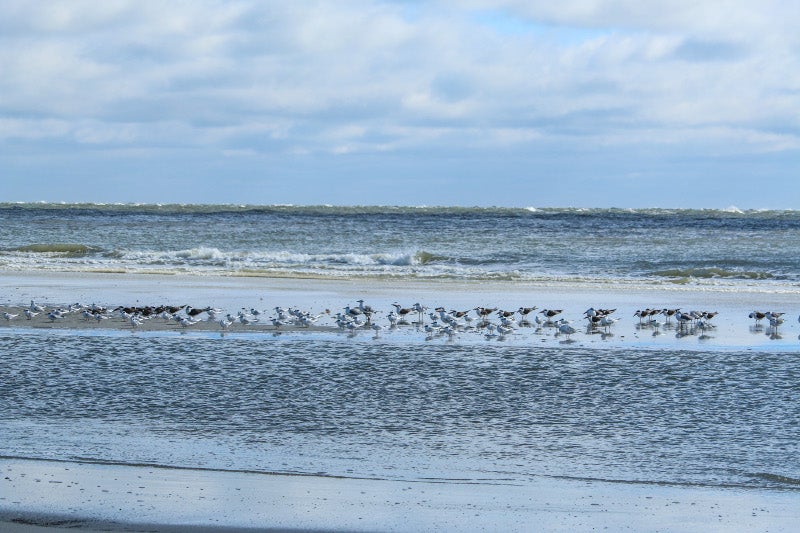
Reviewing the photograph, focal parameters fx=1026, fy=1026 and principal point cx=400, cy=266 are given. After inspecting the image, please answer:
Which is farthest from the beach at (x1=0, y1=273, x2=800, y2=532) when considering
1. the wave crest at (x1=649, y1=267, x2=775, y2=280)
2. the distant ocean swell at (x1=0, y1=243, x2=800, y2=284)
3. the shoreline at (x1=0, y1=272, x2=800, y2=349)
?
the wave crest at (x1=649, y1=267, x2=775, y2=280)

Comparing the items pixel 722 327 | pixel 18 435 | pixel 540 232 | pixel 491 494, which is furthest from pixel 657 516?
pixel 540 232

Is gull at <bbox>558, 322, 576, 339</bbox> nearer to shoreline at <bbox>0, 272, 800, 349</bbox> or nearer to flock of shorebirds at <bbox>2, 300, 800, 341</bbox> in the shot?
flock of shorebirds at <bbox>2, 300, 800, 341</bbox>

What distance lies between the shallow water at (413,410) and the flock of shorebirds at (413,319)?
6.87ft

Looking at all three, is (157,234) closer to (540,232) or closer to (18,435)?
(540,232)

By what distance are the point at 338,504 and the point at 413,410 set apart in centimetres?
322

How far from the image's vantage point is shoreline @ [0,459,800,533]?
264 inches

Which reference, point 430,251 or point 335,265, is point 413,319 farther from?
point 430,251

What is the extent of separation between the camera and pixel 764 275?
30984mm

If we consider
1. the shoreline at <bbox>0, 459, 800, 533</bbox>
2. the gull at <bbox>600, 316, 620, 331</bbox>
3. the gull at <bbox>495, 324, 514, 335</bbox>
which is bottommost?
the shoreline at <bbox>0, 459, 800, 533</bbox>

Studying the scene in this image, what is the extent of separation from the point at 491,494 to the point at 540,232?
47.5 m

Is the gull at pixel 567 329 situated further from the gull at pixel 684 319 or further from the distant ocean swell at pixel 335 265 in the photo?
the distant ocean swell at pixel 335 265

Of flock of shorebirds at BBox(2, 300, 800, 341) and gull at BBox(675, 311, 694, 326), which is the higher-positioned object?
gull at BBox(675, 311, 694, 326)

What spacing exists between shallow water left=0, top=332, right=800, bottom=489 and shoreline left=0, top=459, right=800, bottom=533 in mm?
309

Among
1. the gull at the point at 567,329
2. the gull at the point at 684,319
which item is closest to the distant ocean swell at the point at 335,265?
the gull at the point at 684,319
